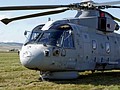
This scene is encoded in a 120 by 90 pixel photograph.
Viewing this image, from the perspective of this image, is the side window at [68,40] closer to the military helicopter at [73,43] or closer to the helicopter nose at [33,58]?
the military helicopter at [73,43]

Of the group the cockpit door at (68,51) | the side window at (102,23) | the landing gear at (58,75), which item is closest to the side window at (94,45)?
the side window at (102,23)

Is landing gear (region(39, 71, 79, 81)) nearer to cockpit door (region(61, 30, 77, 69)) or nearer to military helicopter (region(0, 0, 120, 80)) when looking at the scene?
military helicopter (region(0, 0, 120, 80))

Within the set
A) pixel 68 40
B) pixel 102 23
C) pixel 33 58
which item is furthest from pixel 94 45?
pixel 33 58

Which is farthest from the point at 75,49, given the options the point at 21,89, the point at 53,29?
the point at 21,89

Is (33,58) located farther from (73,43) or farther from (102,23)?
(102,23)

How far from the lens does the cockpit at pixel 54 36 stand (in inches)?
490

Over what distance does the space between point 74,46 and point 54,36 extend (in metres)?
1.27

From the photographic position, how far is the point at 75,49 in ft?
43.6

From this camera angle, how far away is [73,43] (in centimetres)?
1330

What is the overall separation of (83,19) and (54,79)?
11.9 feet

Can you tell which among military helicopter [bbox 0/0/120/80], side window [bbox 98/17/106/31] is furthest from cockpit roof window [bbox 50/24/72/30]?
side window [bbox 98/17/106/31]

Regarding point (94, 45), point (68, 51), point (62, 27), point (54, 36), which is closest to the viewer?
point (54, 36)

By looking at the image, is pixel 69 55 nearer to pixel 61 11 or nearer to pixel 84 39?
pixel 84 39

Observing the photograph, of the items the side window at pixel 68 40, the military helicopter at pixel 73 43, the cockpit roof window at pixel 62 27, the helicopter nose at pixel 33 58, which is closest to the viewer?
the helicopter nose at pixel 33 58
